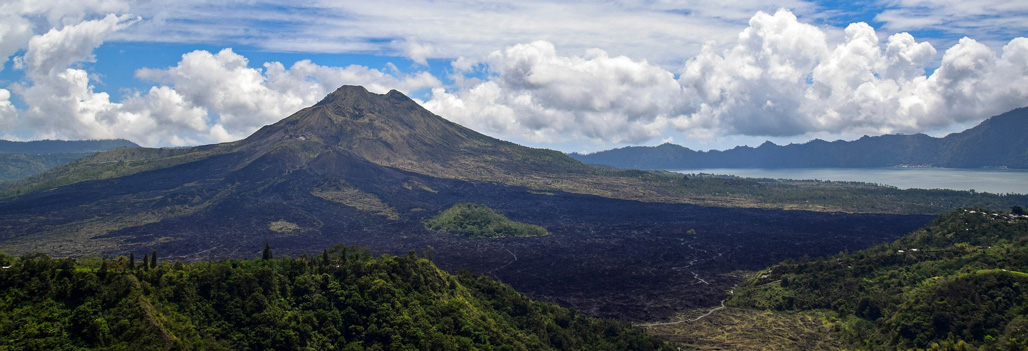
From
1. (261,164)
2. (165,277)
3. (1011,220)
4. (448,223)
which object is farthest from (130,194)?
(1011,220)

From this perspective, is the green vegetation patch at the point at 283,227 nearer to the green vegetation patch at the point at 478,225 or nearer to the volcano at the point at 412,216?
the volcano at the point at 412,216

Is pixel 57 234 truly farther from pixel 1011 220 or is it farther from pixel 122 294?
pixel 1011 220

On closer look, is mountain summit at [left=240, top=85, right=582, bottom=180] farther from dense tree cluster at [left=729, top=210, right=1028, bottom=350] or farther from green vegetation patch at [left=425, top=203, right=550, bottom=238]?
dense tree cluster at [left=729, top=210, right=1028, bottom=350]

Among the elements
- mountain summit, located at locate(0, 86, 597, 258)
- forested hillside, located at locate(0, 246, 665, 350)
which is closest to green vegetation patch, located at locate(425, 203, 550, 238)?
mountain summit, located at locate(0, 86, 597, 258)

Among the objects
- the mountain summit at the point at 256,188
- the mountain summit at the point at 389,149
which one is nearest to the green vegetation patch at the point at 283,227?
the mountain summit at the point at 256,188

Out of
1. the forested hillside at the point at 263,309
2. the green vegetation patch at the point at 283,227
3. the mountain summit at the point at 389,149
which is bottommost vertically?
the green vegetation patch at the point at 283,227
